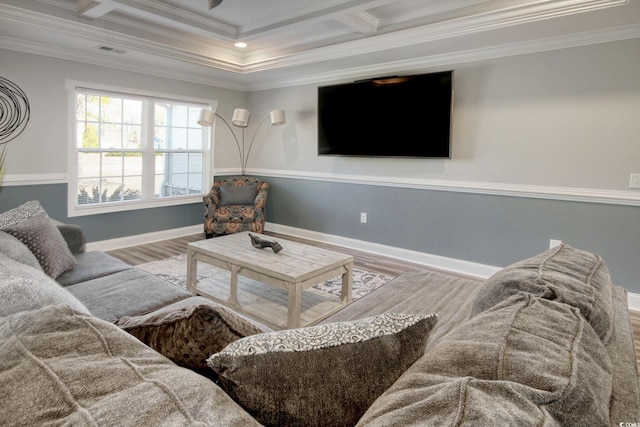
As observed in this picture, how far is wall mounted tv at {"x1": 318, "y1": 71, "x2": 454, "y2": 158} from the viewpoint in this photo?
4152 millimetres

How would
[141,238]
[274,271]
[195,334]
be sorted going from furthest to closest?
[141,238]
[274,271]
[195,334]

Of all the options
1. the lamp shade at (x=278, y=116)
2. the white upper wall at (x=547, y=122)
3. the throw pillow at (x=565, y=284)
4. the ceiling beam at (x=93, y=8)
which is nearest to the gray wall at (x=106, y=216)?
the lamp shade at (x=278, y=116)

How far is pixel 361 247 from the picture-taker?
5.10 m

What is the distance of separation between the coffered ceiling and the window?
1.67 feet

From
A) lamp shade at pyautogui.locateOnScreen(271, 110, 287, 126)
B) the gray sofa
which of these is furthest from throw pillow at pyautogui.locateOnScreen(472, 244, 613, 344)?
lamp shade at pyautogui.locateOnScreen(271, 110, 287, 126)

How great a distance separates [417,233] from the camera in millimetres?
4613

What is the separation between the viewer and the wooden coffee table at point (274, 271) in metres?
2.70

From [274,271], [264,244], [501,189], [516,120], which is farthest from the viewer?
[501,189]

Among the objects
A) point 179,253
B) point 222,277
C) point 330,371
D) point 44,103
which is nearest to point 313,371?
point 330,371

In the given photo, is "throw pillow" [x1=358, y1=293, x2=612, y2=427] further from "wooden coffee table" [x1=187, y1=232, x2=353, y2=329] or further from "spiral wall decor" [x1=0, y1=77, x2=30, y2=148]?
"spiral wall decor" [x1=0, y1=77, x2=30, y2=148]

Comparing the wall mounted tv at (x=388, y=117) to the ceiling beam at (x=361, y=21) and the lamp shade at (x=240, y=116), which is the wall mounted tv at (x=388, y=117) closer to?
the ceiling beam at (x=361, y=21)

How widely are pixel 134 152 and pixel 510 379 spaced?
17.2 feet

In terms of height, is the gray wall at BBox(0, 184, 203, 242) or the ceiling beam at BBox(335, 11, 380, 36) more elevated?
the ceiling beam at BBox(335, 11, 380, 36)

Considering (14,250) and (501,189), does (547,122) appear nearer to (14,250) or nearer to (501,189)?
(501,189)
